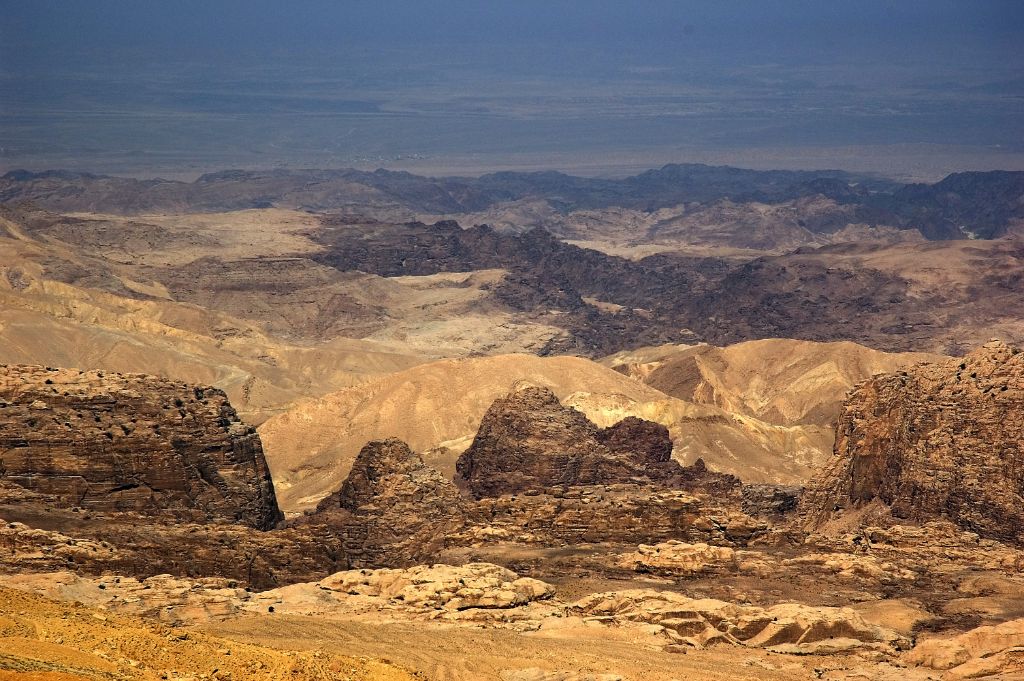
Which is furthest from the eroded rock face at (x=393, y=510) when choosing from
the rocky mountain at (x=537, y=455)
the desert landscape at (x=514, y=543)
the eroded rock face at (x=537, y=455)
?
the eroded rock face at (x=537, y=455)

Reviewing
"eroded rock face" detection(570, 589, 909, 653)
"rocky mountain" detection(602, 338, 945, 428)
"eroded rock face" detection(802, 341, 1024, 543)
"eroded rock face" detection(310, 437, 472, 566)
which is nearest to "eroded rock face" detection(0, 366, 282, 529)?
"eroded rock face" detection(310, 437, 472, 566)

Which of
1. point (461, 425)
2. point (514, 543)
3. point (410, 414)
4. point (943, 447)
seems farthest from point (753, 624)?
point (410, 414)

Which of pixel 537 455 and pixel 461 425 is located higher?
pixel 537 455

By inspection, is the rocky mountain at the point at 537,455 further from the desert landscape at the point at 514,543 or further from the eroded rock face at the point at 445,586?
the eroded rock face at the point at 445,586

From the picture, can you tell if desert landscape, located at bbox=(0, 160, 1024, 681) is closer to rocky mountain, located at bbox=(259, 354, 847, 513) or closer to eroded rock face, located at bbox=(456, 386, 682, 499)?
eroded rock face, located at bbox=(456, 386, 682, 499)

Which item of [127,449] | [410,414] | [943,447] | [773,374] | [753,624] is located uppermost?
[127,449]

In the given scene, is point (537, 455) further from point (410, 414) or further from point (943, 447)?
point (410, 414)

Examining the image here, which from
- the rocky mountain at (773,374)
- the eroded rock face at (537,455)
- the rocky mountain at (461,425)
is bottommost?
the rocky mountain at (773,374)
